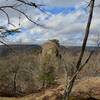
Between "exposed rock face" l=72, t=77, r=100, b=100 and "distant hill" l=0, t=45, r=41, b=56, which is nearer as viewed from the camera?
"distant hill" l=0, t=45, r=41, b=56

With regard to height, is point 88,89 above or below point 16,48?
below

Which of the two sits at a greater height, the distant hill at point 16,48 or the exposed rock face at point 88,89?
the distant hill at point 16,48

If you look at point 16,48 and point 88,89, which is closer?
point 16,48

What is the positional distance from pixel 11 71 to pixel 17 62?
928 centimetres

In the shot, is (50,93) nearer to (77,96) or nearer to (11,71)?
(77,96)

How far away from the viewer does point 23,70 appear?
77.4 meters

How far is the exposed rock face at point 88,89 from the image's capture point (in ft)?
112

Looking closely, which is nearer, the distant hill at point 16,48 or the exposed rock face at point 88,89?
the distant hill at point 16,48

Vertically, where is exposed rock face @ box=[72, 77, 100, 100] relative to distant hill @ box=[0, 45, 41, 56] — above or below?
below

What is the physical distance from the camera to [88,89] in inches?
1366

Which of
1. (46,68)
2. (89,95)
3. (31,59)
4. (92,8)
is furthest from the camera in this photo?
(31,59)

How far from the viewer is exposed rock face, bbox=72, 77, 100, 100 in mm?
34281

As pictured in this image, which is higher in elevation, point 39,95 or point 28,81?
point 39,95

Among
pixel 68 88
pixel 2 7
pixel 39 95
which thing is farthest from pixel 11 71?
pixel 2 7
